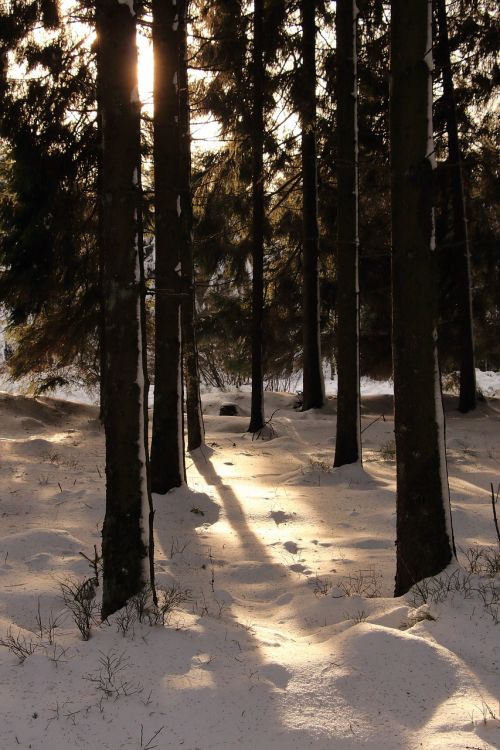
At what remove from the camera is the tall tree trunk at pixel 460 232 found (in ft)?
47.6

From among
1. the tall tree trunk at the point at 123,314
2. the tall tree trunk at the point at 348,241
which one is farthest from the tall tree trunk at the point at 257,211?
the tall tree trunk at the point at 123,314

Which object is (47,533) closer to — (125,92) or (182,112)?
(125,92)

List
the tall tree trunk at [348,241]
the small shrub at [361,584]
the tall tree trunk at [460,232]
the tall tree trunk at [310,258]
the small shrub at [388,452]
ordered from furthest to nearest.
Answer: the tall tree trunk at [460,232]
the tall tree trunk at [310,258]
the small shrub at [388,452]
the tall tree trunk at [348,241]
the small shrub at [361,584]

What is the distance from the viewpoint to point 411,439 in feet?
15.2

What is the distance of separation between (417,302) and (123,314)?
84.5 inches

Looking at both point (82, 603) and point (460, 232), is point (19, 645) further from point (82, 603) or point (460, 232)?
point (460, 232)

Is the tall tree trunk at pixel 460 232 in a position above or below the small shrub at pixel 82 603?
above

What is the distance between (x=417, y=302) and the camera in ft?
15.1

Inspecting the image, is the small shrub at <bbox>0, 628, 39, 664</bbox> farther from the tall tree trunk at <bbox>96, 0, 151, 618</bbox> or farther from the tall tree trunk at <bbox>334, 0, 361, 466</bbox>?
the tall tree trunk at <bbox>334, 0, 361, 466</bbox>

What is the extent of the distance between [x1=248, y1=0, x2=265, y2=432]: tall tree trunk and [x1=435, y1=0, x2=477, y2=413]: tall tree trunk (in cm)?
446

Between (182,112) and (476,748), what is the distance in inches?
427

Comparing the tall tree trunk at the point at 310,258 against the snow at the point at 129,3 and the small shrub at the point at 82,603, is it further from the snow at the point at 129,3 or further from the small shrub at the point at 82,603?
the small shrub at the point at 82,603

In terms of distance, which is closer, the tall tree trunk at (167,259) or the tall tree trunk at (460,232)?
the tall tree trunk at (167,259)

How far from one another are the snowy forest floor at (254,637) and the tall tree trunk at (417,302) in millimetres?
382
